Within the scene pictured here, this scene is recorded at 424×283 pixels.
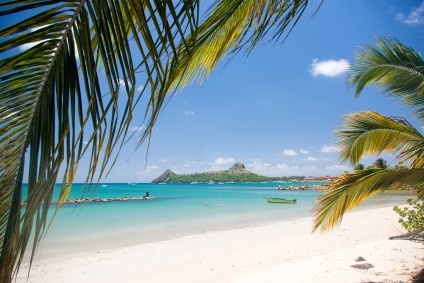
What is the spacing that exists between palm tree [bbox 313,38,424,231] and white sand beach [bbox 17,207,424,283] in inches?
66.6

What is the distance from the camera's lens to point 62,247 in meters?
11.1

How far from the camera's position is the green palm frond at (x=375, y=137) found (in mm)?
4184

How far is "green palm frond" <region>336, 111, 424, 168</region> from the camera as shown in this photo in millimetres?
4184

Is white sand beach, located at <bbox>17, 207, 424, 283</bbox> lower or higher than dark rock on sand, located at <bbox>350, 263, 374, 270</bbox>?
lower

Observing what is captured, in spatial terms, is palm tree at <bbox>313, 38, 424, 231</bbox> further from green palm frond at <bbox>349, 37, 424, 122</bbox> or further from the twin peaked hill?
the twin peaked hill

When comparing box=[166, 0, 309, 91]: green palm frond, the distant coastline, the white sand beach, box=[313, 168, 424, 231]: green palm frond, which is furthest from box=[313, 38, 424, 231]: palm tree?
the distant coastline

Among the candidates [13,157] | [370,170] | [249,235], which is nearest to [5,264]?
[13,157]

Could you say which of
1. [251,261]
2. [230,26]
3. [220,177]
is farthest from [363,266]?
[220,177]

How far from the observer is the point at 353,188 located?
12.8 ft

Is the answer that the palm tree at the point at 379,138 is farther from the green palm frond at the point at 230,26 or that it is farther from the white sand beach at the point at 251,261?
the green palm frond at the point at 230,26

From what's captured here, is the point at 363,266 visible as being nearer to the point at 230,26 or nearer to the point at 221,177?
the point at 230,26

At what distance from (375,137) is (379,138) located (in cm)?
5

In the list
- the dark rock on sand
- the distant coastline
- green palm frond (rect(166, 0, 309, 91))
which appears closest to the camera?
green palm frond (rect(166, 0, 309, 91))

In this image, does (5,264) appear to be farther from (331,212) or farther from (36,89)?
(331,212)
